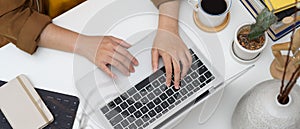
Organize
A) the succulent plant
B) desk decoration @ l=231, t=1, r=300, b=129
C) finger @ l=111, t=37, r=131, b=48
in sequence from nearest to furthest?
desk decoration @ l=231, t=1, r=300, b=129 < the succulent plant < finger @ l=111, t=37, r=131, b=48

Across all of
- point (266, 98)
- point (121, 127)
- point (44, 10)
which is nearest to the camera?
point (266, 98)

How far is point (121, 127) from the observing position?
0.91 meters

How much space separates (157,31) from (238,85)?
20 centimetres

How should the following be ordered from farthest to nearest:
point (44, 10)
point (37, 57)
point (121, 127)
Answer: point (44, 10) → point (37, 57) → point (121, 127)

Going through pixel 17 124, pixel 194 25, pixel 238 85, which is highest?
pixel 17 124

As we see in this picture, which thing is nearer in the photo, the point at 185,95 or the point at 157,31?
the point at 185,95

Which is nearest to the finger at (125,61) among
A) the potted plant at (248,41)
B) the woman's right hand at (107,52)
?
the woman's right hand at (107,52)

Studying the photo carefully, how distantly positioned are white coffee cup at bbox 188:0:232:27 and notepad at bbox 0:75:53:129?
363 millimetres

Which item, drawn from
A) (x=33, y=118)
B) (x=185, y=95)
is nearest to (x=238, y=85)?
(x=185, y=95)

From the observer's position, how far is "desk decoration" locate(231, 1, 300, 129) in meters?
0.79

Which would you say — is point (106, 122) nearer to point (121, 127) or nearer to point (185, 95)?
point (121, 127)

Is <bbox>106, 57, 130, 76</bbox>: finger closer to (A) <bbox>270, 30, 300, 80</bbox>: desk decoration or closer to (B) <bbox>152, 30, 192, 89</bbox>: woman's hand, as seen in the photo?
(B) <bbox>152, 30, 192, 89</bbox>: woman's hand

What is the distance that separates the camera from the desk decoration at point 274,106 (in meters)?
0.79

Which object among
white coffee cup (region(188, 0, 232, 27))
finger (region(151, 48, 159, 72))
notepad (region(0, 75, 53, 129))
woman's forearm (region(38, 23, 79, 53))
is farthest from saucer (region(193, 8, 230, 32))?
notepad (region(0, 75, 53, 129))
